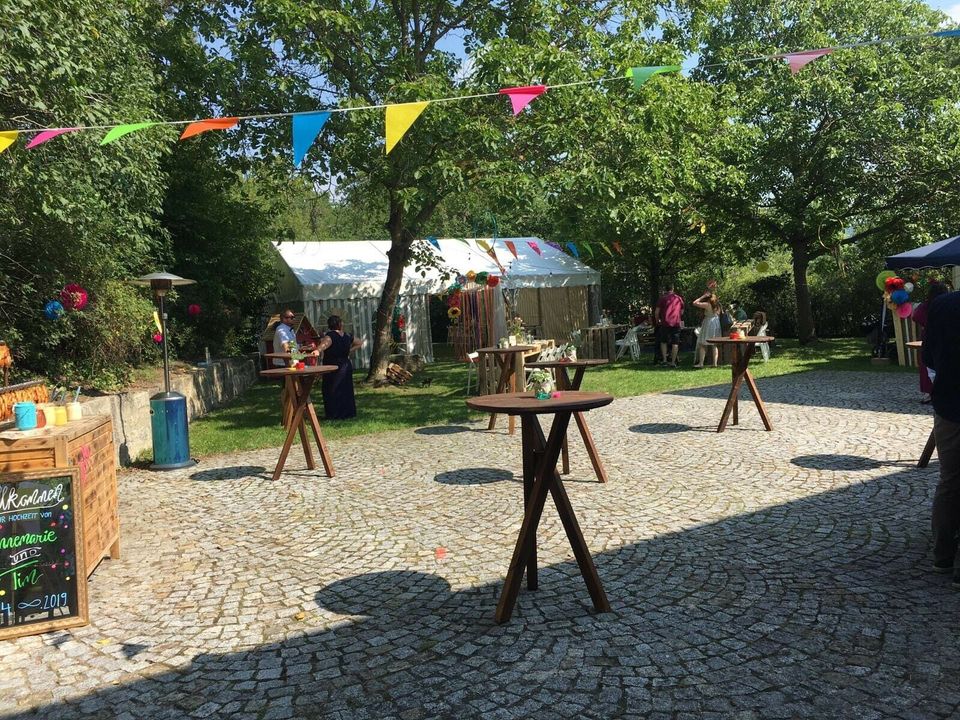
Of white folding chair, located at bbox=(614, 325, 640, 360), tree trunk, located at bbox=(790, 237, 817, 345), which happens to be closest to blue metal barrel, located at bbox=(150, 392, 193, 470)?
white folding chair, located at bbox=(614, 325, 640, 360)

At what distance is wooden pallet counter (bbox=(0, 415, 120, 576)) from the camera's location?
3715mm

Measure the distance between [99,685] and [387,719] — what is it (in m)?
1.31

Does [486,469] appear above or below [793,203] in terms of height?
below

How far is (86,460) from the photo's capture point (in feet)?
13.4

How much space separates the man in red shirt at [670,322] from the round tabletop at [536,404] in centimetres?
1177

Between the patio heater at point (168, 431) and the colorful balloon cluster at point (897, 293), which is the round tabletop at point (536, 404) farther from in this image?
the colorful balloon cluster at point (897, 293)

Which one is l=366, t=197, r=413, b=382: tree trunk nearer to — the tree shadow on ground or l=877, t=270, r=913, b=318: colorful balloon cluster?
l=877, t=270, r=913, b=318: colorful balloon cluster

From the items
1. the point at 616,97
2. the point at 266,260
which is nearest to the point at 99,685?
the point at 616,97

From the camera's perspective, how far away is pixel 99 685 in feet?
9.68

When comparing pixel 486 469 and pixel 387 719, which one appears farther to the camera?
pixel 486 469

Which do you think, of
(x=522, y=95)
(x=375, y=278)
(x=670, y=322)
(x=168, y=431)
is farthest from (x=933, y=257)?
(x=375, y=278)

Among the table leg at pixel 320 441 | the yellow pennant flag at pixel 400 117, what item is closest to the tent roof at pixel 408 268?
the yellow pennant flag at pixel 400 117

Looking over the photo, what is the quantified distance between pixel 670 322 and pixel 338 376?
8.13 metres

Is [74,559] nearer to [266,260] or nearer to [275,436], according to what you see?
[275,436]
